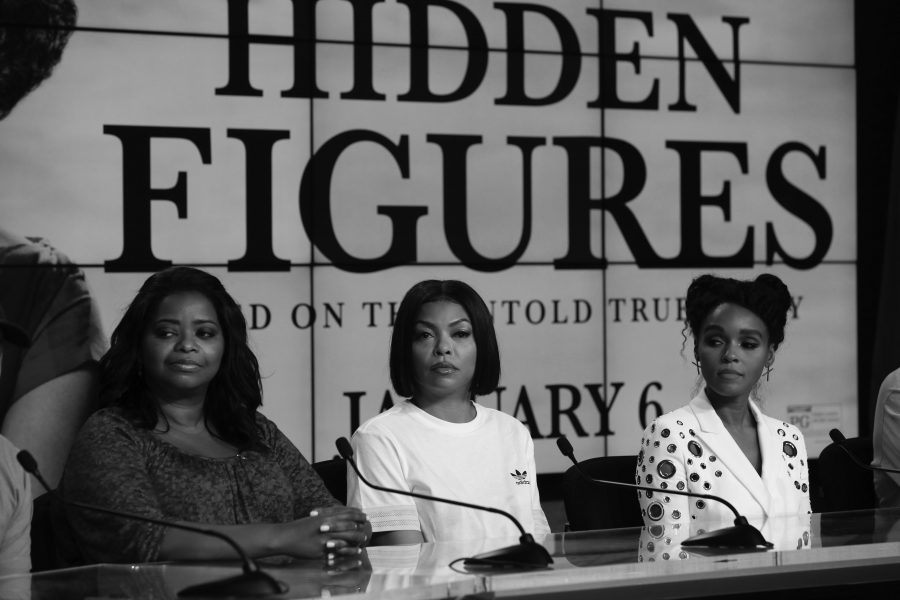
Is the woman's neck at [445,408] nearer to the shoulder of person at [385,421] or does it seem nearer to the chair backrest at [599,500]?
the shoulder of person at [385,421]

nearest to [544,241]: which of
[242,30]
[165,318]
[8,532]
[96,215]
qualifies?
[242,30]

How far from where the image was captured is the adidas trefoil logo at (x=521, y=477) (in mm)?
2721

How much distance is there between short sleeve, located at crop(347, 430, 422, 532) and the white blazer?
56 centimetres

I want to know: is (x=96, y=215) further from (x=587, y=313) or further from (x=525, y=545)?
(x=525, y=545)

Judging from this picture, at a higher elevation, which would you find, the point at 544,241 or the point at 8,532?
the point at 544,241

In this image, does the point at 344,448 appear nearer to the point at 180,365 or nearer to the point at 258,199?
the point at 180,365

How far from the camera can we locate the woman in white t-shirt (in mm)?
2557

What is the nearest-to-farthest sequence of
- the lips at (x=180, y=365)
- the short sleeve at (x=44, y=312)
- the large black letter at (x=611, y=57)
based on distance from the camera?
1. the lips at (x=180, y=365)
2. the short sleeve at (x=44, y=312)
3. the large black letter at (x=611, y=57)

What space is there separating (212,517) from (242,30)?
2210 millimetres

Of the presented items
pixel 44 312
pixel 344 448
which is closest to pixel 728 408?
pixel 344 448

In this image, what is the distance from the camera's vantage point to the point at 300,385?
414 centimetres

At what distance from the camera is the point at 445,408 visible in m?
2.73

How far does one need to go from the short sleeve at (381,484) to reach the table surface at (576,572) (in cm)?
38

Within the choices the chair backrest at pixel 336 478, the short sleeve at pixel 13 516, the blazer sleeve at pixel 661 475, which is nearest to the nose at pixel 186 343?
the short sleeve at pixel 13 516
